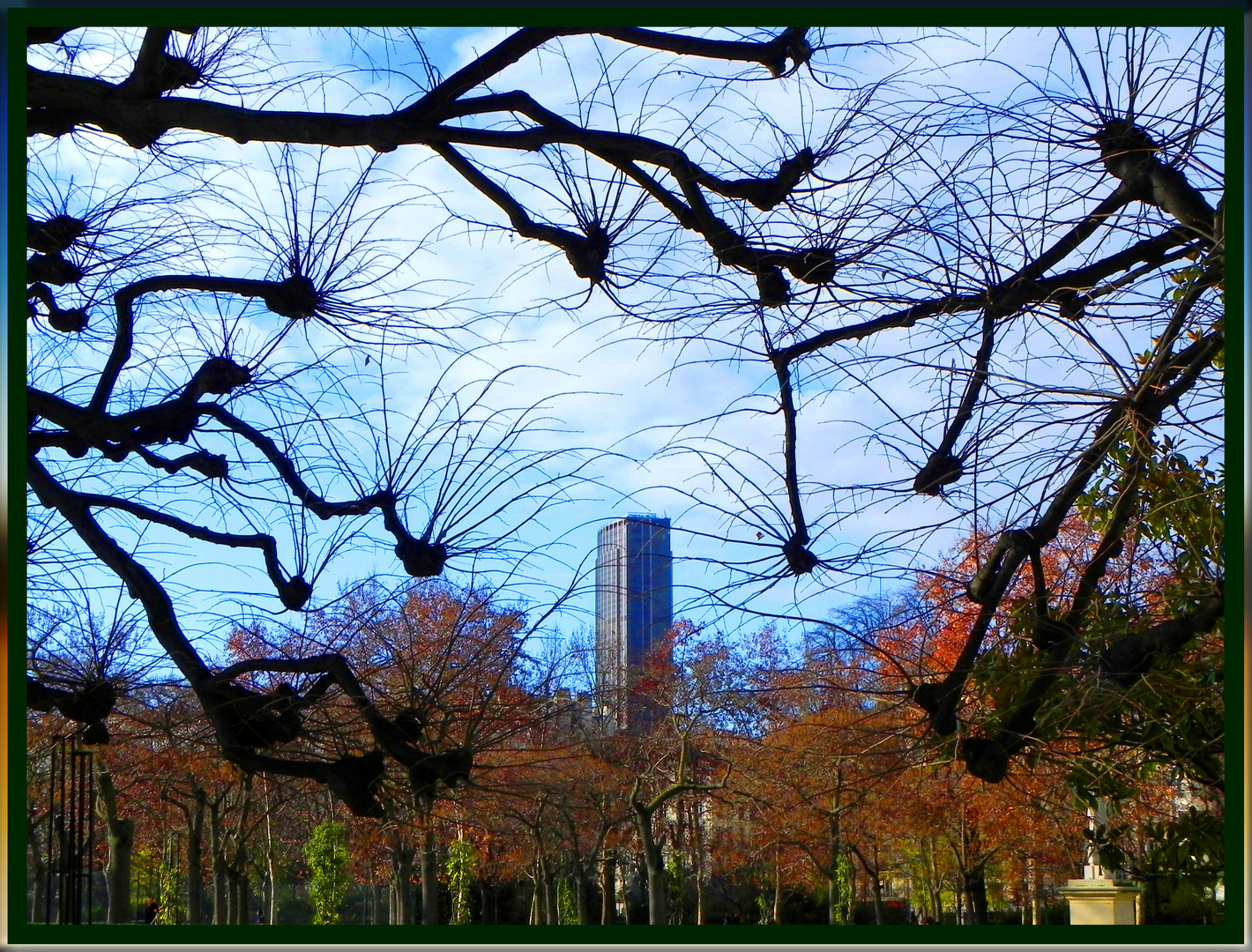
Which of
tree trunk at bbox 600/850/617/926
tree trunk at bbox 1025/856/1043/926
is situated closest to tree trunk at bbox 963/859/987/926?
tree trunk at bbox 1025/856/1043/926

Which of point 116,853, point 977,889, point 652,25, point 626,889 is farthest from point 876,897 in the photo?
point 652,25

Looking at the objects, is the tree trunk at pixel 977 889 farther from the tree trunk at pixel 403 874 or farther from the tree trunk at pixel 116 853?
the tree trunk at pixel 116 853

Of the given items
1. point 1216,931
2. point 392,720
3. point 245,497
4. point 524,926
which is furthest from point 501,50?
point 1216,931

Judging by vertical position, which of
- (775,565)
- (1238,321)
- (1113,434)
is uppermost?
(1238,321)

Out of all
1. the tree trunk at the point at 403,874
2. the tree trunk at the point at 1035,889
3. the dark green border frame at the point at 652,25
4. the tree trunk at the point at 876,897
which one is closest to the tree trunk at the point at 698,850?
the tree trunk at the point at 876,897

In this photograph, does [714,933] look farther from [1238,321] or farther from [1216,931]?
[1238,321]
